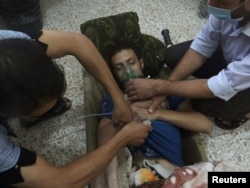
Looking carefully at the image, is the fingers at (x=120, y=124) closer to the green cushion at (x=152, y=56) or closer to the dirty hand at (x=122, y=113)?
the dirty hand at (x=122, y=113)

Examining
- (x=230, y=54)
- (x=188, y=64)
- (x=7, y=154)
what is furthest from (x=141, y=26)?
(x=7, y=154)

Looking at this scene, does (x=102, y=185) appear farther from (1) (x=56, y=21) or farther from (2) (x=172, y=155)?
(1) (x=56, y=21)

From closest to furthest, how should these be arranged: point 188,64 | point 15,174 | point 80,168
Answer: point 15,174, point 80,168, point 188,64

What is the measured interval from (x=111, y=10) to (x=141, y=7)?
241 mm

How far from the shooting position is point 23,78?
2.78 feet

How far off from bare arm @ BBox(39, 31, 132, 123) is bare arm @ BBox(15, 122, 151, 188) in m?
0.12

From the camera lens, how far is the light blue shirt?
49.9 inches

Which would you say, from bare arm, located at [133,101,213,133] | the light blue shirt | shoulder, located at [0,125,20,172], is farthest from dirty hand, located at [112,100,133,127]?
shoulder, located at [0,125,20,172]

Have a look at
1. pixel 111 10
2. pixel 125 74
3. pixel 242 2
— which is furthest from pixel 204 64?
pixel 111 10

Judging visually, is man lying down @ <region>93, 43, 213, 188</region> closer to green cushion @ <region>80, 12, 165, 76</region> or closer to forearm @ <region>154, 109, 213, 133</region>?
forearm @ <region>154, 109, 213, 133</region>

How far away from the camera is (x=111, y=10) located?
2457mm

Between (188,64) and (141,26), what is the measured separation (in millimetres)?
795

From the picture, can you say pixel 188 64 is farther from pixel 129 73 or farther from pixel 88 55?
pixel 88 55

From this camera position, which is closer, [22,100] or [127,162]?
[22,100]
